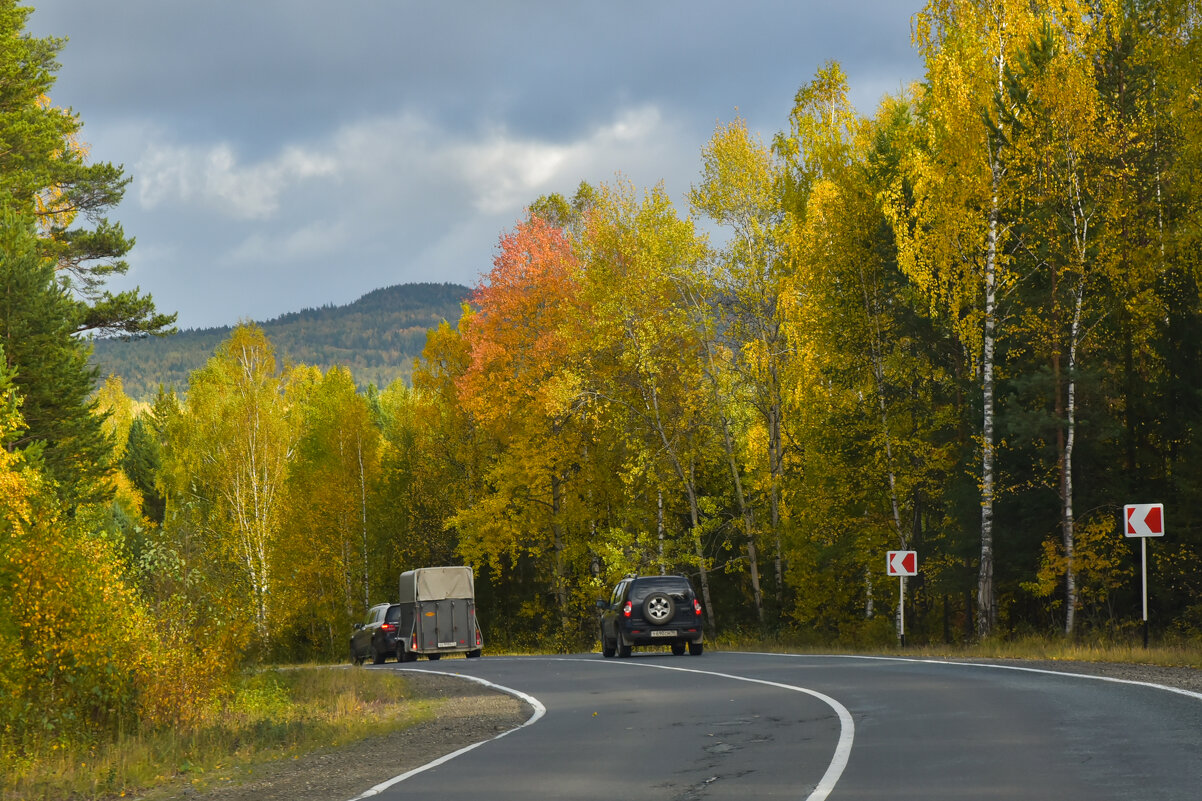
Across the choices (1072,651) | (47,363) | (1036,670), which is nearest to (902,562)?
(1072,651)

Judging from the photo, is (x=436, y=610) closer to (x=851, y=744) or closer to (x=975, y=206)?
(x=975, y=206)

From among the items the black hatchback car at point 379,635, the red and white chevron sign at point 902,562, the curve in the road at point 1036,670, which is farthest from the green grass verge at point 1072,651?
the black hatchback car at point 379,635

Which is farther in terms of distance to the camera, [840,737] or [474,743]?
[474,743]

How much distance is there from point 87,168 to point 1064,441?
26.8 metres

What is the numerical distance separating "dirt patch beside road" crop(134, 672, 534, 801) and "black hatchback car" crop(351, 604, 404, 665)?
2160cm

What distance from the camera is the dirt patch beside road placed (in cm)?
1162

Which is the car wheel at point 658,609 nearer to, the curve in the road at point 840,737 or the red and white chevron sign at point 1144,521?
the curve in the road at point 840,737

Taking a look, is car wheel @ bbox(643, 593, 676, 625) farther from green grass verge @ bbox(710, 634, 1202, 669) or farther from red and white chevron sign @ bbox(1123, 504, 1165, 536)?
red and white chevron sign @ bbox(1123, 504, 1165, 536)

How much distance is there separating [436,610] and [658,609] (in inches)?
473

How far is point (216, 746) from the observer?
604 inches

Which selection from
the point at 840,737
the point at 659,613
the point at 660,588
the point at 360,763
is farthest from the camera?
the point at 660,588

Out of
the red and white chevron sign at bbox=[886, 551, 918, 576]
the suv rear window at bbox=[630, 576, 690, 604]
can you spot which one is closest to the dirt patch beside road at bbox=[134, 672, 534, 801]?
the suv rear window at bbox=[630, 576, 690, 604]

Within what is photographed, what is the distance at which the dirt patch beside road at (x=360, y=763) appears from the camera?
1162 centimetres

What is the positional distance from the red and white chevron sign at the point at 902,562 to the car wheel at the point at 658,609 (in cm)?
539
